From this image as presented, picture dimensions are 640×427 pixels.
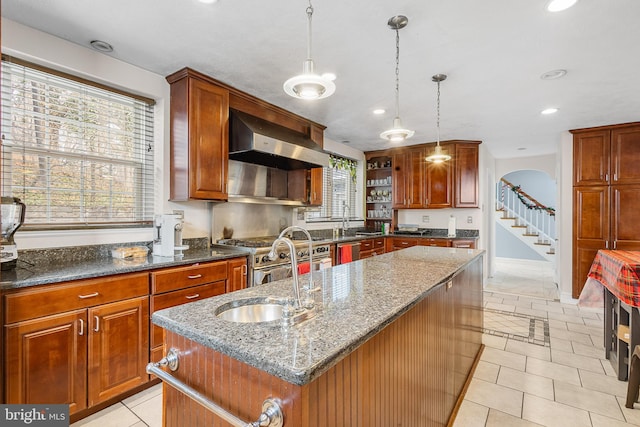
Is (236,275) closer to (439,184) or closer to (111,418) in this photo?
(111,418)

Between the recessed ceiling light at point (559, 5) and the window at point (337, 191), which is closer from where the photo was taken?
the recessed ceiling light at point (559, 5)

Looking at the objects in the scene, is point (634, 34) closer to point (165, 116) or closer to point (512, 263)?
point (165, 116)

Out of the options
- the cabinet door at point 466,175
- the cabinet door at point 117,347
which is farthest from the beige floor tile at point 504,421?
the cabinet door at point 466,175

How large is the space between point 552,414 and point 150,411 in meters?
2.68

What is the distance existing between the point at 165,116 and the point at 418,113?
285 cm

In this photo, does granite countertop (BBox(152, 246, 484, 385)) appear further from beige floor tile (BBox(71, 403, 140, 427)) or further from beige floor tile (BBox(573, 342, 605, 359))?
beige floor tile (BBox(573, 342, 605, 359))

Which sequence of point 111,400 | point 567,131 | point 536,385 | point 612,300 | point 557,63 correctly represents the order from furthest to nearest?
1. point 567,131
2. point 612,300
3. point 557,63
4. point 536,385
5. point 111,400

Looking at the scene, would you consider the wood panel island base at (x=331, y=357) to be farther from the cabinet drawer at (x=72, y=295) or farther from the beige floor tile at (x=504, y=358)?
the beige floor tile at (x=504, y=358)

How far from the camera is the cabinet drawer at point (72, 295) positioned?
1.70 meters

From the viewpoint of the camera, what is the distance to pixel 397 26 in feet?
6.85

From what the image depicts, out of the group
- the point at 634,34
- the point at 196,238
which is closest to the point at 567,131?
the point at 634,34

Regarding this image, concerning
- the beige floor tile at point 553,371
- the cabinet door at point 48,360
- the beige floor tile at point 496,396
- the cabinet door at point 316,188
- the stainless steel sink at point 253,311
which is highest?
the cabinet door at point 316,188

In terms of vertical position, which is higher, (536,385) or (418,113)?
(418,113)
